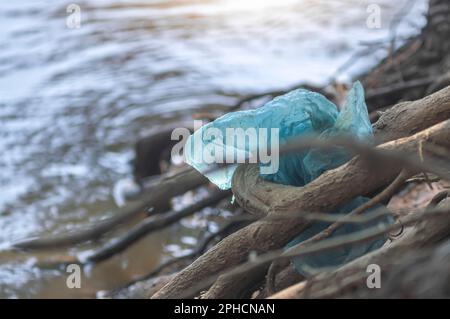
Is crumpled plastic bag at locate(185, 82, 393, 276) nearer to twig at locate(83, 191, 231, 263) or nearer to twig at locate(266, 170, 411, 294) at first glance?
twig at locate(266, 170, 411, 294)

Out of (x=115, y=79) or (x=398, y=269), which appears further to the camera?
(x=115, y=79)

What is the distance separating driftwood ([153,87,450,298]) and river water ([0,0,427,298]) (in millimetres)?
1294

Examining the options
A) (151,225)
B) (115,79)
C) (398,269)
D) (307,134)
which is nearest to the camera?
(398,269)

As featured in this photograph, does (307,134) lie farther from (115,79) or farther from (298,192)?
(115,79)

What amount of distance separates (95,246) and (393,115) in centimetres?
178

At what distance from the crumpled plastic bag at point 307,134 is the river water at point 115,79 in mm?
1336

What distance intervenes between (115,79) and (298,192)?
3.05 metres

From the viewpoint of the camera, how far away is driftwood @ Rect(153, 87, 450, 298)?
1433 mm

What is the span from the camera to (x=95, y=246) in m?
3.11

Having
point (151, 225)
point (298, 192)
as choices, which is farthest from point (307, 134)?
point (151, 225)

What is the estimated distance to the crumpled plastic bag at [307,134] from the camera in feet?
5.00

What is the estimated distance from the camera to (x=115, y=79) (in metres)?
4.41
